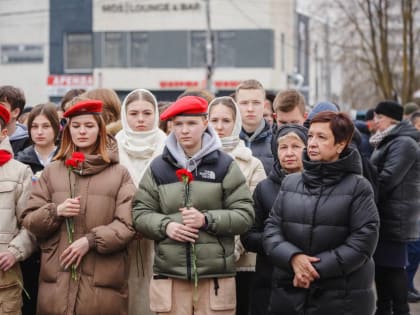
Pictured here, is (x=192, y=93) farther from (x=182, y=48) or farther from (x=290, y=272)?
(x=182, y=48)

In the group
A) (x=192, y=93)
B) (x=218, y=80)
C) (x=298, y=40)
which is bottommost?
(x=192, y=93)

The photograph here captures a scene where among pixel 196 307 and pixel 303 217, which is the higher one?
pixel 303 217

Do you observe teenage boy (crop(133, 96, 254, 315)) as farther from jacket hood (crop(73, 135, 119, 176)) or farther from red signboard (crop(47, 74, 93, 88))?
red signboard (crop(47, 74, 93, 88))

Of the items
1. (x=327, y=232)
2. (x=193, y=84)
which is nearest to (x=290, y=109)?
(x=327, y=232)

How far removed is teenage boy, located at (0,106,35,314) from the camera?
5914 millimetres

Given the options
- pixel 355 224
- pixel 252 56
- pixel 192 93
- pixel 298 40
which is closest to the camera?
pixel 355 224

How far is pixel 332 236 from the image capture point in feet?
17.1

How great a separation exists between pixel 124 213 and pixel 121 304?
2.11 feet

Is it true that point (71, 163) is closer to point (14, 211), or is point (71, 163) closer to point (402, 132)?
A: point (14, 211)

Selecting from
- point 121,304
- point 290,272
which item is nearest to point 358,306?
point 290,272

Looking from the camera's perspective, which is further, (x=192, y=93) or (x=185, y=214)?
(x=192, y=93)

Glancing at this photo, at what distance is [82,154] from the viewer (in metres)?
5.73

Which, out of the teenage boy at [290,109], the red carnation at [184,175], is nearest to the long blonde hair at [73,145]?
the red carnation at [184,175]

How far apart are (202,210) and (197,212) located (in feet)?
0.46
